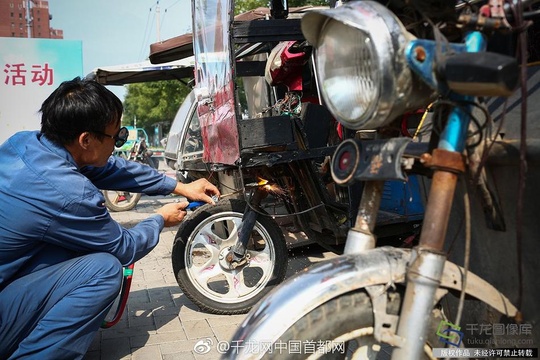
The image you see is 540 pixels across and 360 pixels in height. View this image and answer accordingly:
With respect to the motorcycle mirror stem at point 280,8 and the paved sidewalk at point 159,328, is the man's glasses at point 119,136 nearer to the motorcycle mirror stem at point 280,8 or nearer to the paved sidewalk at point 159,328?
the paved sidewalk at point 159,328

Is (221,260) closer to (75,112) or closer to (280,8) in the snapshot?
(75,112)

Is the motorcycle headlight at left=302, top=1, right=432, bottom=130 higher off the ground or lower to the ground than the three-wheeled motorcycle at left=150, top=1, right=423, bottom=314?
higher

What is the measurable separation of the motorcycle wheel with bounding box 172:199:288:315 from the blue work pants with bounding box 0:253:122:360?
924 mm

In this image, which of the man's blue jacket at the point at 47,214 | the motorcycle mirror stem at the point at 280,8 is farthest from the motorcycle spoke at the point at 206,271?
the motorcycle mirror stem at the point at 280,8

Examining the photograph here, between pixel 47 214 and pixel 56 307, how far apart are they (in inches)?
18.1

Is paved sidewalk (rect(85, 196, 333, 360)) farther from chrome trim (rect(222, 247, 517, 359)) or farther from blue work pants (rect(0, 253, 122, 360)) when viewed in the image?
chrome trim (rect(222, 247, 517, 359))

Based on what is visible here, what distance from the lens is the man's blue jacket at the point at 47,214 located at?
2352mm

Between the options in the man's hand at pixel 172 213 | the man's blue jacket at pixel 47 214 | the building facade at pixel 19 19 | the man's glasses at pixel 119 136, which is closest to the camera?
→ the man's blue jacket at pixel 47 214

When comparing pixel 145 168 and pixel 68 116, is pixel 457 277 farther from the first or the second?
pixel 145 168

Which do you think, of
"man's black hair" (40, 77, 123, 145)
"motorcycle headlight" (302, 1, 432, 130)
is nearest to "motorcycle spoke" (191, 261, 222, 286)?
"man's black hair" (40, 77, 123, 145)

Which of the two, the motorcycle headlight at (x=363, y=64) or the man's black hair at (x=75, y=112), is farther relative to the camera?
the man's black hair at (x=75, y=112)

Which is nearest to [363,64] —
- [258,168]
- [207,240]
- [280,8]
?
[258,168]

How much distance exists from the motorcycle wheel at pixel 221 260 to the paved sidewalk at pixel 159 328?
12 cm

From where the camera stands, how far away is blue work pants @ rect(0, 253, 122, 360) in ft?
7.93
